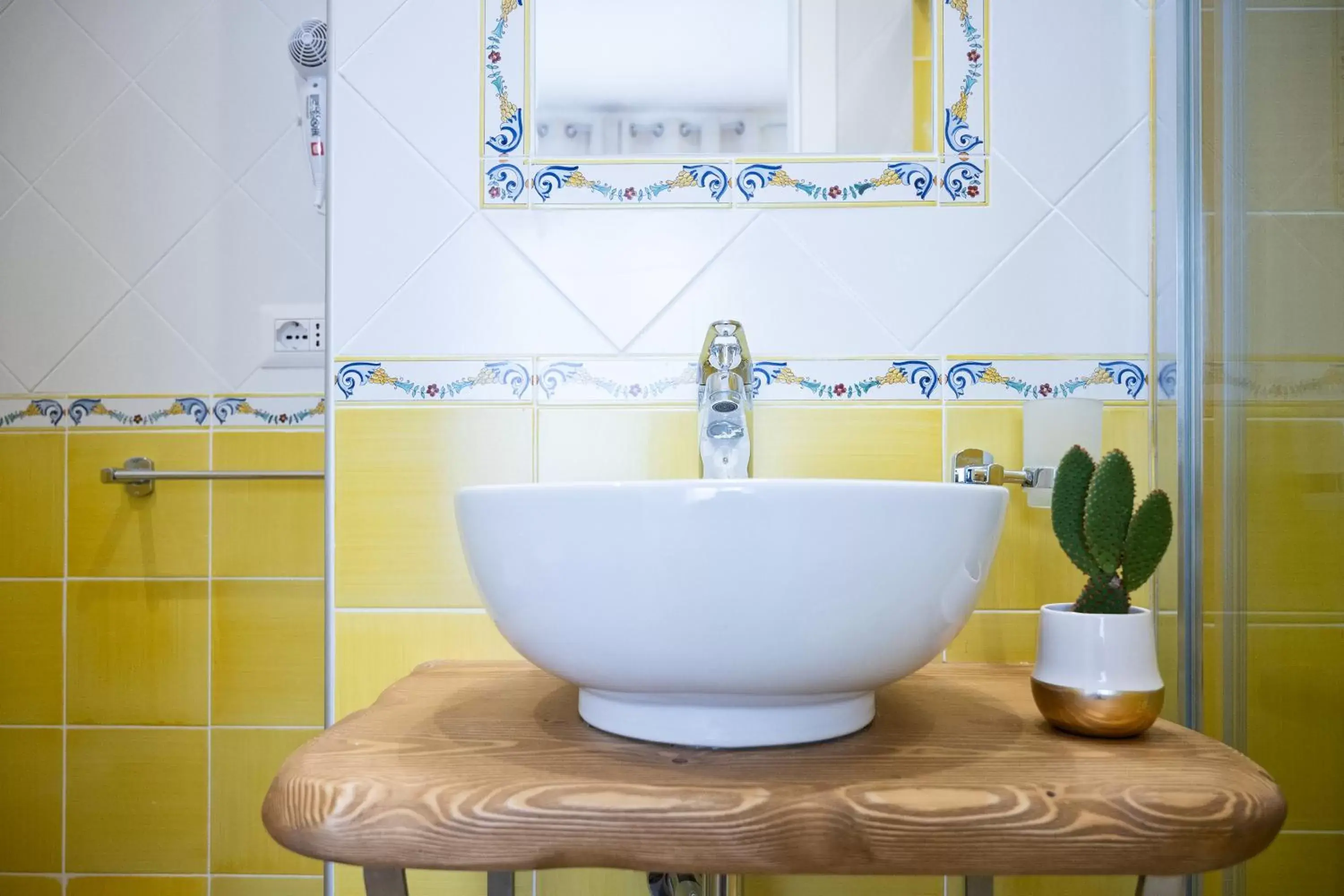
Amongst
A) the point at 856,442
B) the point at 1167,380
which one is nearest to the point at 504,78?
the point at 856,442

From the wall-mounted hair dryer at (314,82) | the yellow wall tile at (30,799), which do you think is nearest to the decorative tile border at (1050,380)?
the wall-mounted hair dryer at (314,82)

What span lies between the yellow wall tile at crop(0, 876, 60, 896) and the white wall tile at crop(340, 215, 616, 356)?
3.43ft

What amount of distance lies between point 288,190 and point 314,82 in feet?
1.02

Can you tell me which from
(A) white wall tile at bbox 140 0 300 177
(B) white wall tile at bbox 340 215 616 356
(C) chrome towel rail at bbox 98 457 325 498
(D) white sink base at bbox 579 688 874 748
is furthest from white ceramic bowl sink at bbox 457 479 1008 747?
(A) white wall tile at bbox 140 0 300 177

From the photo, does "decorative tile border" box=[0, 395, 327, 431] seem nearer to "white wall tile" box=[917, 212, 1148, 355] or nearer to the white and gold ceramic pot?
"white wall tile" box=[917, 212, 1148, 355]

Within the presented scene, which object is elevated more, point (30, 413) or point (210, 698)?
point (30, 413)

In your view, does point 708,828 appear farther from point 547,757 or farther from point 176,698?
point 176,698

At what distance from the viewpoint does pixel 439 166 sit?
3.23 feet

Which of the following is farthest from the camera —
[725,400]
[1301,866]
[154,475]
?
[154,475]

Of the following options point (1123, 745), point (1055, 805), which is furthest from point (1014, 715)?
point (1055, 805)

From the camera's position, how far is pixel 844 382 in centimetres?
97

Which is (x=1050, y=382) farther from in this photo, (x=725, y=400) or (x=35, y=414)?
(x=35, y=414)

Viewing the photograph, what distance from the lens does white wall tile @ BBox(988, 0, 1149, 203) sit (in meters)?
0.98

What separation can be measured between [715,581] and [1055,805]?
0.23 metres
